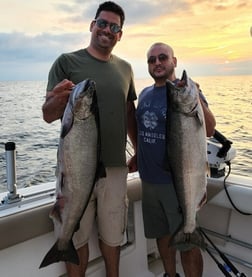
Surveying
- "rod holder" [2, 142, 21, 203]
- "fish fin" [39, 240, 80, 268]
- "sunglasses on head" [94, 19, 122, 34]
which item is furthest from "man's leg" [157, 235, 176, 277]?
"sunglasses on head" [94, 19, 122, 34]

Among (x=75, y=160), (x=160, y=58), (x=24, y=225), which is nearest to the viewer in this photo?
(x=75, y=160)

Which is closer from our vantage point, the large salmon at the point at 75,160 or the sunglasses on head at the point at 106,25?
the large salmon at the point at 75,160

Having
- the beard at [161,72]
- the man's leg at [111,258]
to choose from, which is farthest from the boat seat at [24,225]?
the beard at [161,72]

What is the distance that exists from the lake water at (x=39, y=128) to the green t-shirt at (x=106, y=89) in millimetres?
699

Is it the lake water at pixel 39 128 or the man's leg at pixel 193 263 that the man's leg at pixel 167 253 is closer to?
the man's leg at pixel 193 263

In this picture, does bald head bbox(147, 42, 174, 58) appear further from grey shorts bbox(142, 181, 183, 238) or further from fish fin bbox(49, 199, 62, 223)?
fish fin bbox(49, 199, 62, 223)

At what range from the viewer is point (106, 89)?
2.06 metres

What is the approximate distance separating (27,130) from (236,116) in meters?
5.53

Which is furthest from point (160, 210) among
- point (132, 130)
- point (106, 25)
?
point (106, 25)

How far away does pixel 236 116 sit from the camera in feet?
28.8

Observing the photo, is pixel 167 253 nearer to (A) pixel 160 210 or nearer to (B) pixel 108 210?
(A) pixel 160 210

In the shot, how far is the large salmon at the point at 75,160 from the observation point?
59.7 inches

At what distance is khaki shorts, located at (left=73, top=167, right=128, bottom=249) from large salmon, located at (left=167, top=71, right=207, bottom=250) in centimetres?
43

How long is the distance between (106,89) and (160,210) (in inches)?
35.5
